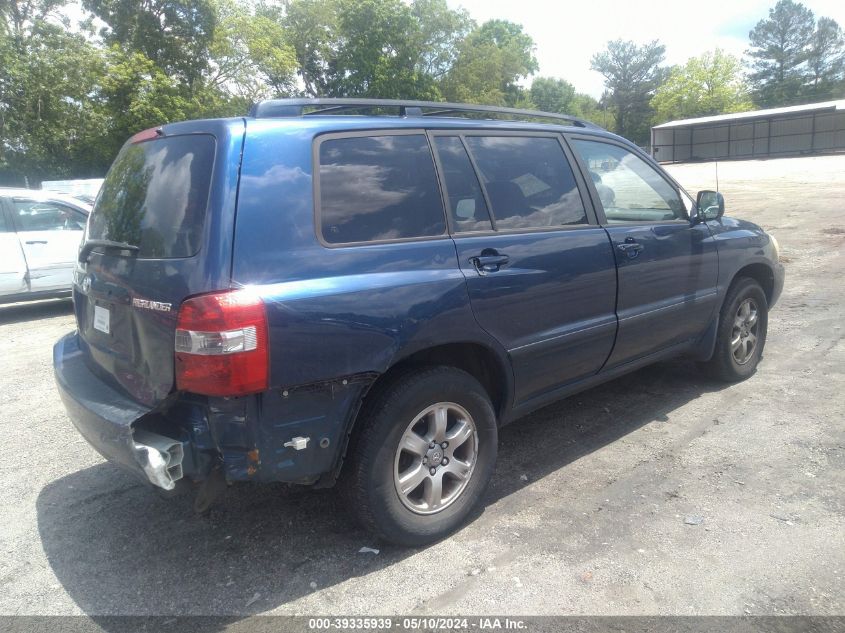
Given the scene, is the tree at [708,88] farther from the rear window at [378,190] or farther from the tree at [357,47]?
the rear window at [378,190]

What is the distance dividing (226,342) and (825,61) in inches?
3346

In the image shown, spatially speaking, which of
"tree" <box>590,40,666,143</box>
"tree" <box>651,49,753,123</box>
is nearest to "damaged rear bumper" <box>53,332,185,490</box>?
"tree" <box>651,49,753,123</box>

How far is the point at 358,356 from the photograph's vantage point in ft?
9.16

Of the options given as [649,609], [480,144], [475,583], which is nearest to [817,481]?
[649,609]

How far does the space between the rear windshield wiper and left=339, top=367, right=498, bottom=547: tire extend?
1.24 m

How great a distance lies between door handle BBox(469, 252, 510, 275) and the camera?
326 centimetres

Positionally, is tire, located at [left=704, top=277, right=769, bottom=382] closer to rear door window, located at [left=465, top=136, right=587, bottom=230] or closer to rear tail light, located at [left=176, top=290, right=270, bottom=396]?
rear door window, located at [left=465, top=136, right=587, bottom=230]

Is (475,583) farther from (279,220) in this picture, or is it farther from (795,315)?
(795,315)

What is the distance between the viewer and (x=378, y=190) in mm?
3076

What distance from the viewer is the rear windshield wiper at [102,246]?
297cm

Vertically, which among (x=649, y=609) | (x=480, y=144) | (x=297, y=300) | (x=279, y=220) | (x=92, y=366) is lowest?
(x=649, y=609)

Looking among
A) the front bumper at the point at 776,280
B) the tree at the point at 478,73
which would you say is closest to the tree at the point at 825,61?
the tree at the point at 478,73

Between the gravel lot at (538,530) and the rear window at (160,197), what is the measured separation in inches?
56.9

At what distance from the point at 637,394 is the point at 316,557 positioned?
9.70ft
